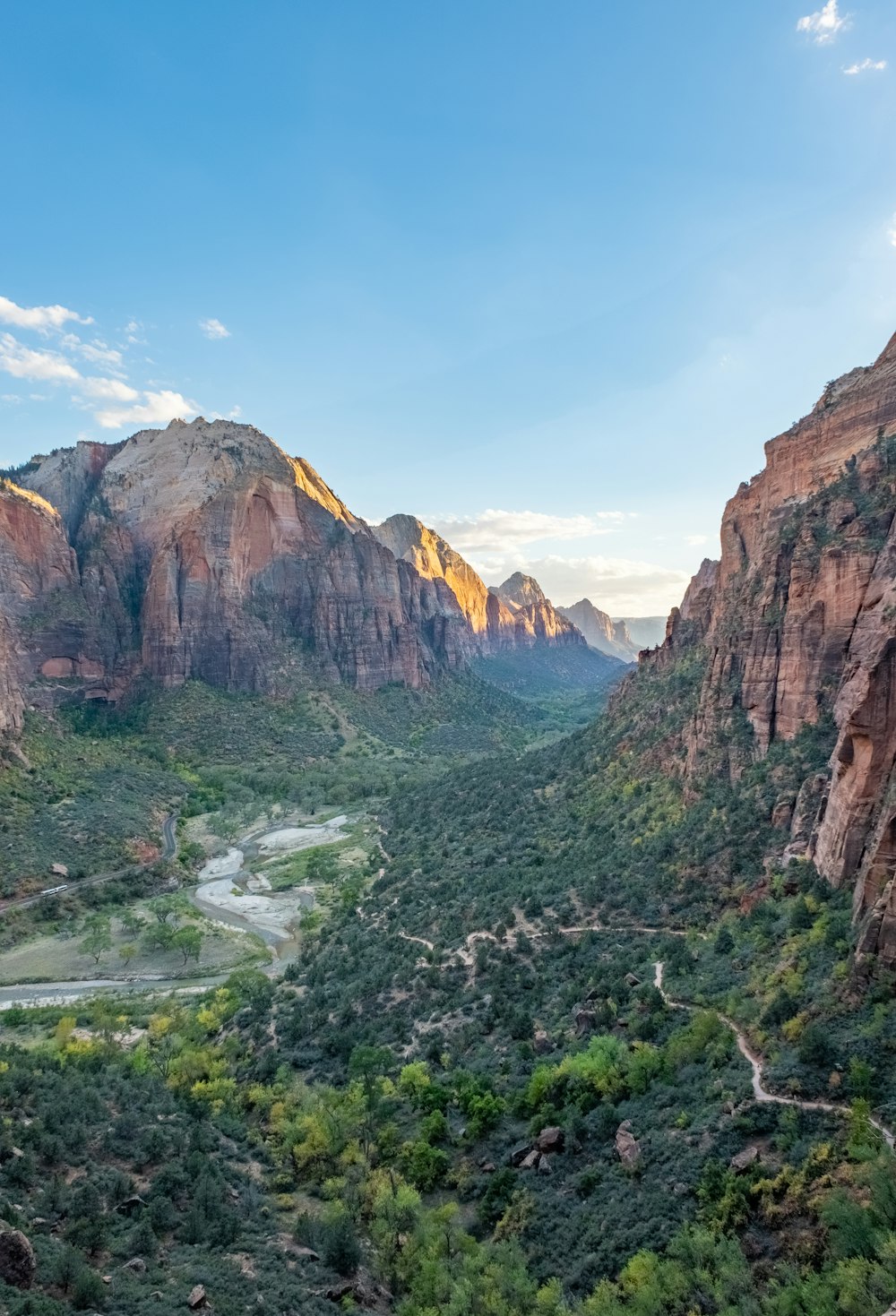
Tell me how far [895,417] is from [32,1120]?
51.3 meters

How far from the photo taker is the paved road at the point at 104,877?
52.6m

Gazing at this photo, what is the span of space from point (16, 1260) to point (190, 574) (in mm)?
110006

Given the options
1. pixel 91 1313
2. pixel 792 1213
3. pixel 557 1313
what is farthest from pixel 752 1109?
pixel 91 1313

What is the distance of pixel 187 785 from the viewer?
86.7 metres

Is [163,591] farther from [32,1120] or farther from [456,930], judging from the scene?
[32,1120]

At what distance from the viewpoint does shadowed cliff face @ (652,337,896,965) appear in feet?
75.8

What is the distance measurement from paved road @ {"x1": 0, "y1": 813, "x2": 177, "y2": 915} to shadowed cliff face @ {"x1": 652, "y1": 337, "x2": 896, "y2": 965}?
48.6 meters

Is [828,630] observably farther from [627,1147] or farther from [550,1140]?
[550,1140]

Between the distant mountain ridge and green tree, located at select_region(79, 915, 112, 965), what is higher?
the distant mountain ridge

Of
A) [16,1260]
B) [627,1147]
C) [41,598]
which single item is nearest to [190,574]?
[41,598]

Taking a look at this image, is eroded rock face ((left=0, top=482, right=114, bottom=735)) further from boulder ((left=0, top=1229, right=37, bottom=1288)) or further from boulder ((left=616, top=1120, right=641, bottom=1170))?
boulder ((left=616, top=1120, right=641, bottom=1170))

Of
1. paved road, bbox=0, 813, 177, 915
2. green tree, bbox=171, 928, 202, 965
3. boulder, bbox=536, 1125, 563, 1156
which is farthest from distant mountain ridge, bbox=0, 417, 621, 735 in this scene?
boulder, bbox=536, 1125, 563, 1156

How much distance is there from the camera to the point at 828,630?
3409 centimetres

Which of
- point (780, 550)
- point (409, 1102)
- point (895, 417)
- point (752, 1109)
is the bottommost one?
point (409, 1102)
